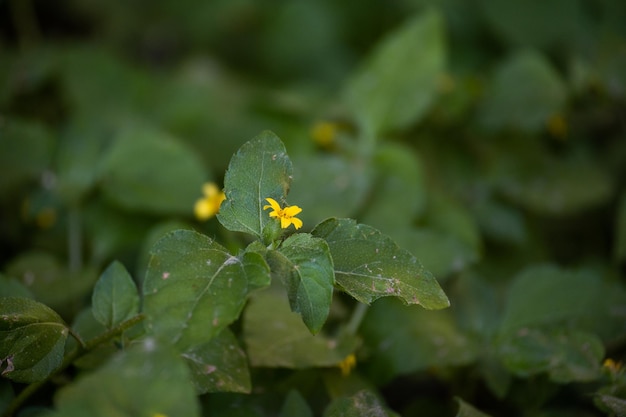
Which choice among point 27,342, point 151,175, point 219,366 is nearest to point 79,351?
point 27,342

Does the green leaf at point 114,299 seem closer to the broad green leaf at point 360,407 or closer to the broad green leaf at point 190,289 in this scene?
the broad green leaf at point 190,289

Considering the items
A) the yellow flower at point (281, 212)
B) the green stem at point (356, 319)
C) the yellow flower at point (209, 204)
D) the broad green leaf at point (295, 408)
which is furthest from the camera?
the yellow flower at point (209, 204)

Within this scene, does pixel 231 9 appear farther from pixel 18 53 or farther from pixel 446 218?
pixel 446 218

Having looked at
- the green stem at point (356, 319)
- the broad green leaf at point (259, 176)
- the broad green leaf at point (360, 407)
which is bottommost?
the green stem at point (356, 319)

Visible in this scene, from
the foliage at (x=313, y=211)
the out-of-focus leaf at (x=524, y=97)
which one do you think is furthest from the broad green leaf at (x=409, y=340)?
the out-of-focus leaf at (x=524, y=97)

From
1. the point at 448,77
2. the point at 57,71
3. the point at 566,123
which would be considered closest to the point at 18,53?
the point at 57,71

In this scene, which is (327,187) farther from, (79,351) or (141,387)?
(141,387)

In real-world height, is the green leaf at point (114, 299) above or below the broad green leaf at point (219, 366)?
above
